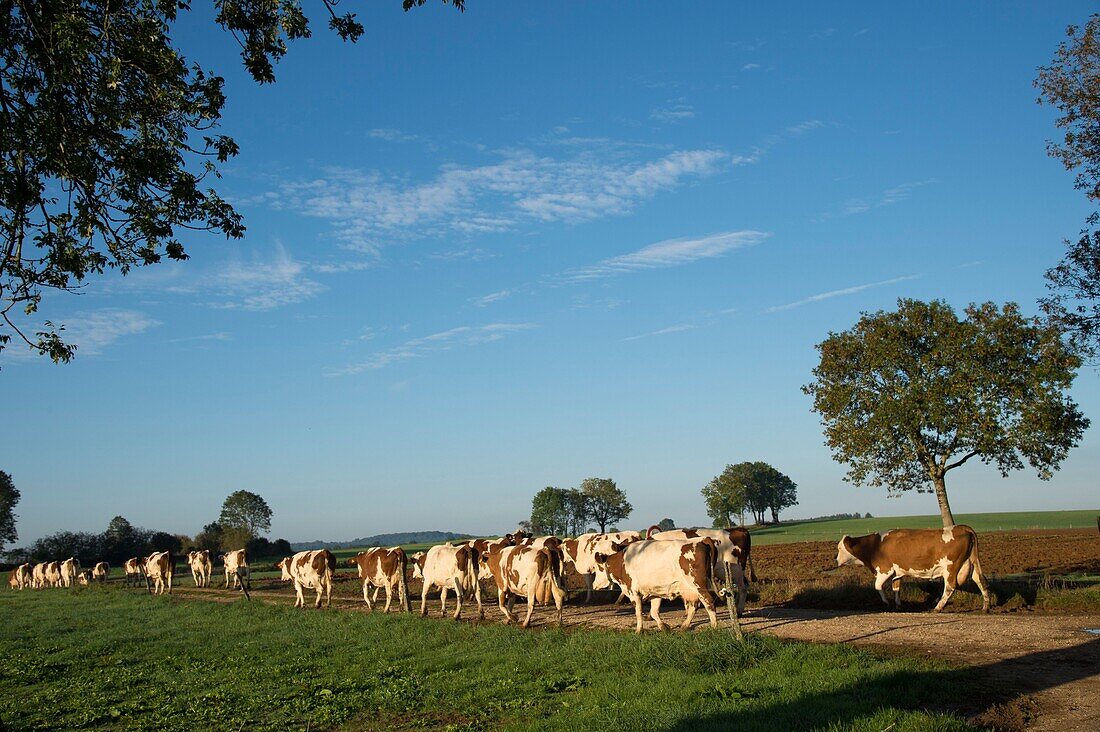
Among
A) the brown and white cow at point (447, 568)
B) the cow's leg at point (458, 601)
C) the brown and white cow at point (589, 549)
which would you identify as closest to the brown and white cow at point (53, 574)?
the brown and white cow at point (447, 568)

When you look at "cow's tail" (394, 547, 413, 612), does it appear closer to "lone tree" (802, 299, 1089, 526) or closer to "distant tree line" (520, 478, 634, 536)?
"lone tree" (802, 299, 1089, 526)

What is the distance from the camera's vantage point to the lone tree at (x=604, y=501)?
111 m

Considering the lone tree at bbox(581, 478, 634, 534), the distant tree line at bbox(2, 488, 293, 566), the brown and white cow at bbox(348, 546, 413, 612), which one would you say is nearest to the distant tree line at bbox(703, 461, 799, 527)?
the lone tree at bbox(581, 478, 634, 534)

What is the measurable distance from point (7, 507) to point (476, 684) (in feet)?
370

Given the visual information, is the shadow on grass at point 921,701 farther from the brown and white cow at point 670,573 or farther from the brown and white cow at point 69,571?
the brown and white cow at point 69,571

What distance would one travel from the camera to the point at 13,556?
97000mm

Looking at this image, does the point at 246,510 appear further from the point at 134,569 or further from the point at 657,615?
the point at 657,615

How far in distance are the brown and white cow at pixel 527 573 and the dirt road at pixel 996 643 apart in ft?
2.42

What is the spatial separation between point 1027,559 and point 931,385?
369 inches

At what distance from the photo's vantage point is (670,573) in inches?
671

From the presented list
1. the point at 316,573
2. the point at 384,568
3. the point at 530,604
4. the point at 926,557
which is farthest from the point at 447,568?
the point at 926,557

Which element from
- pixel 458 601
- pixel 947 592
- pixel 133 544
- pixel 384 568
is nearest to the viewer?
pixel 947 592

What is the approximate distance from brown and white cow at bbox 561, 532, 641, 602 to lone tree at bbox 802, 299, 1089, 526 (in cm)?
1048

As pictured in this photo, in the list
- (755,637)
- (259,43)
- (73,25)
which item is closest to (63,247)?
(73,25)
